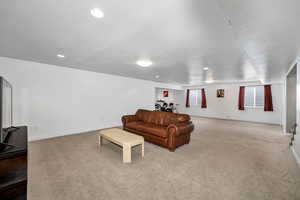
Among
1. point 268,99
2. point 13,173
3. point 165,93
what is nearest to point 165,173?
point 13,173

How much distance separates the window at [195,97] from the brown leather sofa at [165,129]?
5.91 meters

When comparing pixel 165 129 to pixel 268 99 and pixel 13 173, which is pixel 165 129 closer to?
pixel 13 173

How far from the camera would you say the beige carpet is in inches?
65.9

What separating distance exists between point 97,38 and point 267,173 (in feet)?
12.4

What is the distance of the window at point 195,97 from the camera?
9148 mm

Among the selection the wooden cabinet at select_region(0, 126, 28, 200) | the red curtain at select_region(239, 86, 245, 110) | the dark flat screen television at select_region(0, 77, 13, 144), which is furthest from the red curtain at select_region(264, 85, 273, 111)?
the dark flat screen television at select_region(0, 77, 13, 144)

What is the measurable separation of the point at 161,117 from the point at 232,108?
5842 mm

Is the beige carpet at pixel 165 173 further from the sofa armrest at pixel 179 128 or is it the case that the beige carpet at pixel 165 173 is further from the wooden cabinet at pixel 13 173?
the sofa armrest at pixel 179 128

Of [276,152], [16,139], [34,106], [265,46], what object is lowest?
[276,152]

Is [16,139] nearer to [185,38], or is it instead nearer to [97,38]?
[97,38]

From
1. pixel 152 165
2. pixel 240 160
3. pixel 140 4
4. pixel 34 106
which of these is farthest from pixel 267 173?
pixel 34 106

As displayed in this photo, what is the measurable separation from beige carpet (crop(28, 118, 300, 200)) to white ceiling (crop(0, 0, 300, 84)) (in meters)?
2.25

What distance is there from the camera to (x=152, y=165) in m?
2.39

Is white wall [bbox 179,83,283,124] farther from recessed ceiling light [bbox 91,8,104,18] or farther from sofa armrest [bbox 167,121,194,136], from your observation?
recessed ceiling light [bbox 91,8,104,18]
